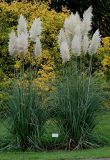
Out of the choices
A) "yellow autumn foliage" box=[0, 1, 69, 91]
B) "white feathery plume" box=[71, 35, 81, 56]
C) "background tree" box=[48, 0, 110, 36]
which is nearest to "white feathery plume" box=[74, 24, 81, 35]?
"white feathery plume" box=[71, 35, 81, 56]

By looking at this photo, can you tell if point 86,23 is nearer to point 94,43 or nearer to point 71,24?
point 71,24

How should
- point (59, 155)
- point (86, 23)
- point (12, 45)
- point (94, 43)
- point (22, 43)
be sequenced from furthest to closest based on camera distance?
point (86, 23)
point (94, 43)
point (12, 45)
point (22, 43)
point (59, 155)

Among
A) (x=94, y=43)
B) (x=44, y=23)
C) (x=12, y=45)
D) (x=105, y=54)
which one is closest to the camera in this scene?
(x=12, y=45)

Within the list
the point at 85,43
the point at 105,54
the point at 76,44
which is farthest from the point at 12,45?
the point at 105,54

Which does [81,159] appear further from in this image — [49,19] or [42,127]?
[49,19]

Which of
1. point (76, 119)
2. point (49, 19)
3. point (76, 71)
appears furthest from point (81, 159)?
point (49, 19)

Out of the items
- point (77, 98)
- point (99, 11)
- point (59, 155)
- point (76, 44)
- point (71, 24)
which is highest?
point (99, 11)

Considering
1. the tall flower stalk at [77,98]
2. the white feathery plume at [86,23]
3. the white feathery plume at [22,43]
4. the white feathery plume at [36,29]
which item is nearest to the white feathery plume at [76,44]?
the tall flower stalk at [77,98]

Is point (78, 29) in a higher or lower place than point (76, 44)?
higher

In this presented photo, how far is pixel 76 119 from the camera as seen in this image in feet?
39.2

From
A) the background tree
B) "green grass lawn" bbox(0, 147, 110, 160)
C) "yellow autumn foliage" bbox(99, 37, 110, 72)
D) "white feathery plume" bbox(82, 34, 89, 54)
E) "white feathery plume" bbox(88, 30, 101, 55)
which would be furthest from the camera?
the background tree

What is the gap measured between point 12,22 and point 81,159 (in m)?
9.85

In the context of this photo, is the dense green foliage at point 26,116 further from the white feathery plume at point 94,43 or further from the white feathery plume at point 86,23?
the white feathery plume at point 86,23

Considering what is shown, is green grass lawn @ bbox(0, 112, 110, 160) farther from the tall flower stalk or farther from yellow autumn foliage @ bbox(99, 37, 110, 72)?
yellow autumn foliage @ bbox(99, 37, 110, 72)
